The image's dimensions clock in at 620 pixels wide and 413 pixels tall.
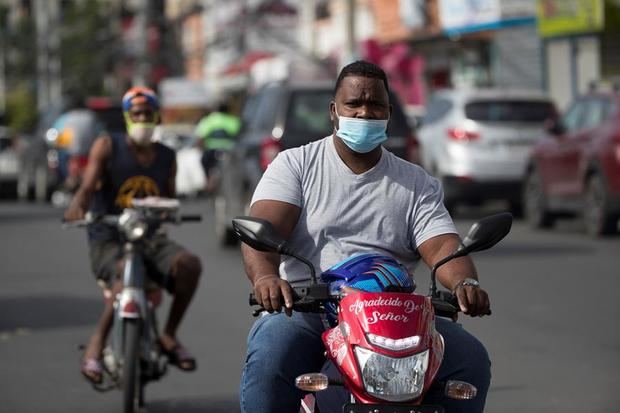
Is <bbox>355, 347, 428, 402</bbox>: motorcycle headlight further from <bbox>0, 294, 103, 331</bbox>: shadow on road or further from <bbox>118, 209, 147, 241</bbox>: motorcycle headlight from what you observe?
<bbox>0, 294, 103, 331</bbox>: shadow on road

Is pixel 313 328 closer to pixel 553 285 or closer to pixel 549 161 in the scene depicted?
pixel 553 285

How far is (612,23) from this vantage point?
3084 cm

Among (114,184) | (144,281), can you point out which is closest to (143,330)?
(144,281)

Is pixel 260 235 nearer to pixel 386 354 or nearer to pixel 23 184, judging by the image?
pixel 386 354

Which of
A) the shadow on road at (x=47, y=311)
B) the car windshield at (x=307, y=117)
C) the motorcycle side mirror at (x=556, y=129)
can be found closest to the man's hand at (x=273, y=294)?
the shadow on road at (x=47, y=311)

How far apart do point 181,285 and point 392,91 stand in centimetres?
951

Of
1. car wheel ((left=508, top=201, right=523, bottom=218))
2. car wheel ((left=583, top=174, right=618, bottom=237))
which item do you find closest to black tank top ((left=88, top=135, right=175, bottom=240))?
car wheel ((left=583, top=174, right=618, bottom=237))

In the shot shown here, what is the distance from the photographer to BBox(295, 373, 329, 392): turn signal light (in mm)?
4379

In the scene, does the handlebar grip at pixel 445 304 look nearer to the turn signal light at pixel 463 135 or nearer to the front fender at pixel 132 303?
the front fender at pixel 132 303

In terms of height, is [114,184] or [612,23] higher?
[612,23]

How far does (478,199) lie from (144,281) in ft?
46.2

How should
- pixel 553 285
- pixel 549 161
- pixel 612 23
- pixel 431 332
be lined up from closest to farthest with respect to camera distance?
pixel 431 332, pixel 553 285, pixel 549 161, pixel 612 23

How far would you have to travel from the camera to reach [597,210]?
58.0ft

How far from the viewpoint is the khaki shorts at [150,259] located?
809cm
